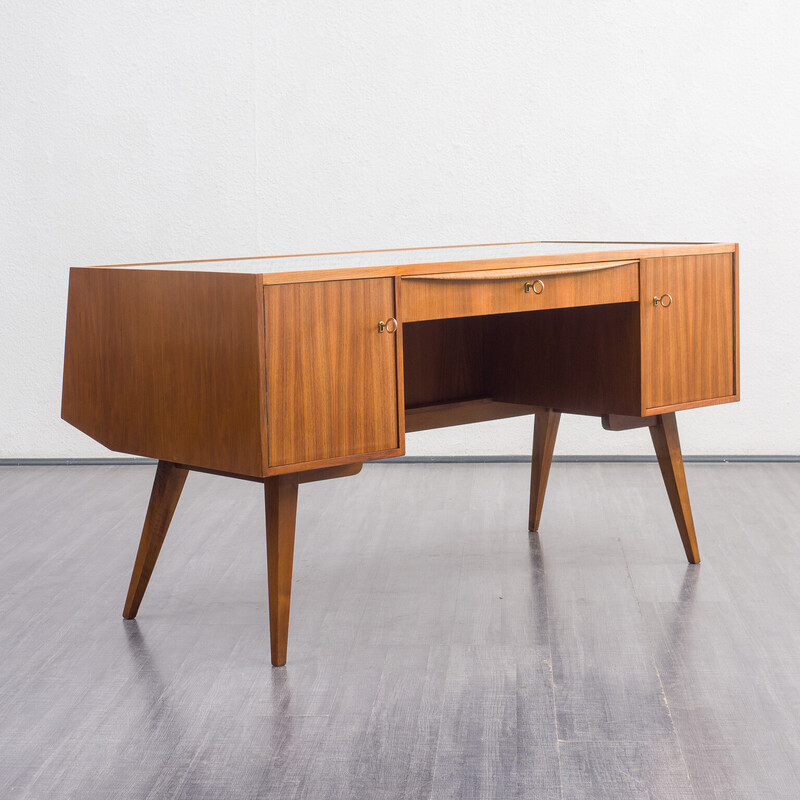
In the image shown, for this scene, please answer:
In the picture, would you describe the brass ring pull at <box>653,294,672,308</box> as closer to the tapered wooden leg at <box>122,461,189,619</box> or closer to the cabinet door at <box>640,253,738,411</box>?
the cabinet door at <box>640,253,738,411</box>

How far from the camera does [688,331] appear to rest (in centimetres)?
229

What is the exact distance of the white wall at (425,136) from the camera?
3.50 m

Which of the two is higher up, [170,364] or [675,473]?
[170,364]

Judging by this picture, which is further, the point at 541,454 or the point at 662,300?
the point at 541,454

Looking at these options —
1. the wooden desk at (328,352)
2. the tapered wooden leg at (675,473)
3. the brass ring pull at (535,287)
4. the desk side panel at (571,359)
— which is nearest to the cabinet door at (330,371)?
the wooden desk at (328,352)

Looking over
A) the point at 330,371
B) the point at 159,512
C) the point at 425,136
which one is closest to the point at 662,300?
the point at 330,371

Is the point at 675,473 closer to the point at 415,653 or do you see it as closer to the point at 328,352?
the point at 415,653

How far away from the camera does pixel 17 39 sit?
12.0ft

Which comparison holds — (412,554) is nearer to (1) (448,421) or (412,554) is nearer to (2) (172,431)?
(1) (448,421)

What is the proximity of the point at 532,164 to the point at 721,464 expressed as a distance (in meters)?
1.18

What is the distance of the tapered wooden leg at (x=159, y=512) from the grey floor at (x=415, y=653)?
0.39 ft

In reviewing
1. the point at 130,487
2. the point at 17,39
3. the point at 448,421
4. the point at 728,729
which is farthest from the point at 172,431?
the point at 17,39

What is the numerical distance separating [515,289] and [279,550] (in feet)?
2.10

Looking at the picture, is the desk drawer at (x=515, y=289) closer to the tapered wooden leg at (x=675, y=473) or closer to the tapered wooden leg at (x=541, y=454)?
the tapered wooden leg at (x=675, y=473)
